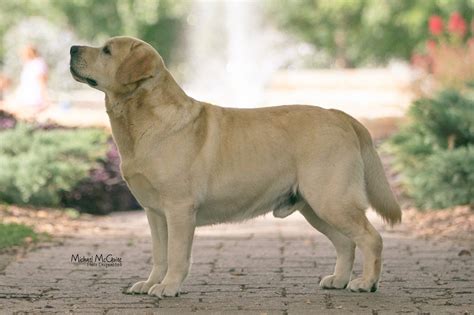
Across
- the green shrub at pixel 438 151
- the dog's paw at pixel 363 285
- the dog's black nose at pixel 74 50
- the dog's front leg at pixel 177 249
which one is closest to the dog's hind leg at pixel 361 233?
the dog's paw at pixel 363 285

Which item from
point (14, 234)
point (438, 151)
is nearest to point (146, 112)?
point (14, 234)

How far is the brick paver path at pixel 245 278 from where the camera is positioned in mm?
6633

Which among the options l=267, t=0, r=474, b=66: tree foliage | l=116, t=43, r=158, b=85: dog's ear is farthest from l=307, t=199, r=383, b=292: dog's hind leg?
l=267, t=0, r=474, b=66: tree foliage

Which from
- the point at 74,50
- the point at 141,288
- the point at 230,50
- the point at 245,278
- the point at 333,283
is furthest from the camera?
the point at 230,50

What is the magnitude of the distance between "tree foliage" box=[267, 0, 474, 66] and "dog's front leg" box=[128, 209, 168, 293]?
3159 centimetres

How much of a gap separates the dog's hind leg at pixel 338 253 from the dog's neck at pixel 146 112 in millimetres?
1160

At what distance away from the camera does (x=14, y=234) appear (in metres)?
10.3

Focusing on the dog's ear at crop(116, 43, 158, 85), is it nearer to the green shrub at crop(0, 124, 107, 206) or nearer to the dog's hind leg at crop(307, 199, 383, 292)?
the dog's hind leg at crop(307, 199, 383, 292)

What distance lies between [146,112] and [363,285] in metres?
1.81

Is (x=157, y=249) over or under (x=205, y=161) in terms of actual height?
under

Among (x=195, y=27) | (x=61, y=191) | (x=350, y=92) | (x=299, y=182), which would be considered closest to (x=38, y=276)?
(x=299, y=182)

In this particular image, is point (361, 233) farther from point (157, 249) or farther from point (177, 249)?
point (157, 249)

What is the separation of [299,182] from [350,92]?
20.0 metres

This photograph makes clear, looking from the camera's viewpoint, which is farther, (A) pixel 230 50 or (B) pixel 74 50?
(A) pixel 230 50
